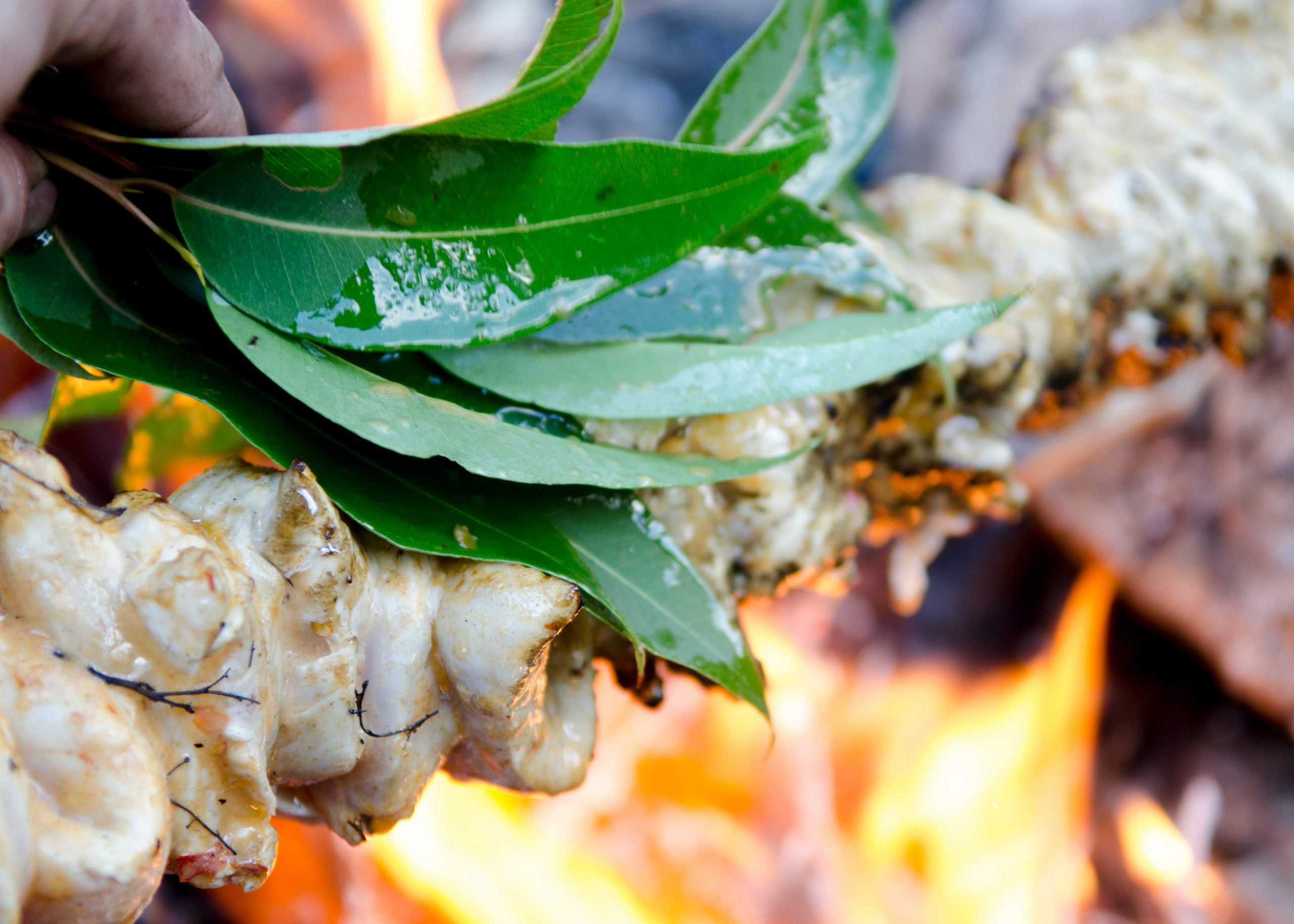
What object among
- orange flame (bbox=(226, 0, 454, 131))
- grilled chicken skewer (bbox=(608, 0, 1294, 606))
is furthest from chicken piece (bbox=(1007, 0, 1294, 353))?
orange flame (bbox=(226, 0, 454, 131))

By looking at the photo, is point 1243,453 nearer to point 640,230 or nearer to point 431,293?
point 640,230

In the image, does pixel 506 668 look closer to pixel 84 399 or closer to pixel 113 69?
pixel 113 69

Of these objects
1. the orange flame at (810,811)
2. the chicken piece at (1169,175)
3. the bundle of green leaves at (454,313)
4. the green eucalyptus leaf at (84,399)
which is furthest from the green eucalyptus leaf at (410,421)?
the orange flame at (810,811)

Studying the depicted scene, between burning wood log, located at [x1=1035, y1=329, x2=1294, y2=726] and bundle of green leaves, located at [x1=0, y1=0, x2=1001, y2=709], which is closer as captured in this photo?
bundle of green leaves, located at [x1=0, y1=0, x2=1001, y2=709]

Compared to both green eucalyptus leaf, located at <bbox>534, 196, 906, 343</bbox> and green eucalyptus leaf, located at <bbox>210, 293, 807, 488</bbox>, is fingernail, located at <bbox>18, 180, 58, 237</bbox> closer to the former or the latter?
green eucalyptus leaf, located at <bbox>210, 293, 807, 488</bbox>

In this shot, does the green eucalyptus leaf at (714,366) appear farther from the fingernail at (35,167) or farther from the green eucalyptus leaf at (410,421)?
the fingernail at (35,167)

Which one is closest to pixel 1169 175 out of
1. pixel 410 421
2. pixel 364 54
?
pixel 410 421
